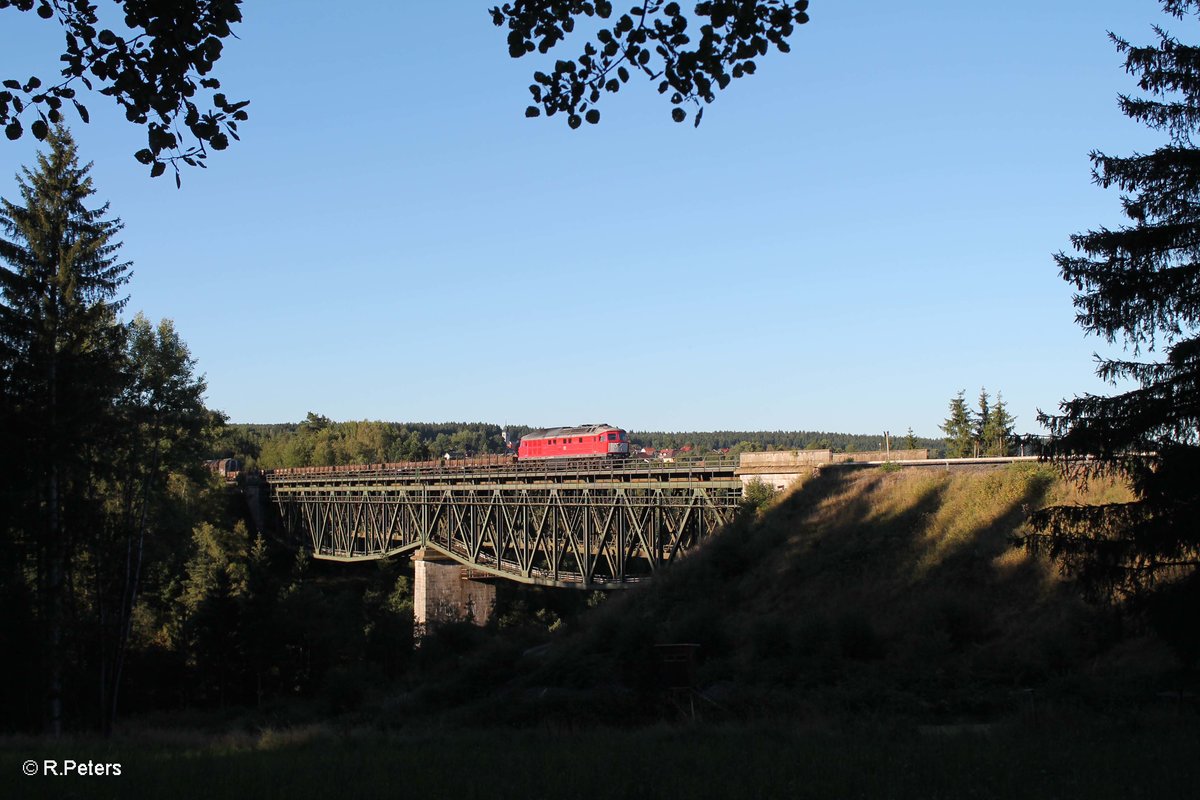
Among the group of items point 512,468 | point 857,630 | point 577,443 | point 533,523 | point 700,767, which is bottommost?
point 857,630

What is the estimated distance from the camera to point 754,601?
27.0m

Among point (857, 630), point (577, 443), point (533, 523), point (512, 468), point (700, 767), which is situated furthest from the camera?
point (577, 443)

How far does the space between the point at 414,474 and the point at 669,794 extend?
56900mm

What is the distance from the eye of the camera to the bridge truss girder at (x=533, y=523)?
1548 inches

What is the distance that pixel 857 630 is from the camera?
2030cm

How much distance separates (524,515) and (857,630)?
30.7 meters

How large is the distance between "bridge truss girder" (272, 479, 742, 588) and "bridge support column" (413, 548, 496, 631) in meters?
1.27

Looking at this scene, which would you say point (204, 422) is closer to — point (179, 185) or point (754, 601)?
point (754, 601)

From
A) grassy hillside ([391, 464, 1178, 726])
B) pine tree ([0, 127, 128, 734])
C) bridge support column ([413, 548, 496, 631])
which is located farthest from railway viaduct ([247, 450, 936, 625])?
pine tree ([0, 127, 128, 734])

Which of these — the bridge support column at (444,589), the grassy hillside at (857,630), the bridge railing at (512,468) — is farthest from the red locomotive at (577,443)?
the grassy hillside at (857,630)

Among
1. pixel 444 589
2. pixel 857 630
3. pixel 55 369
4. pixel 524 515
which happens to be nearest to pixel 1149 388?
pixel 857 630

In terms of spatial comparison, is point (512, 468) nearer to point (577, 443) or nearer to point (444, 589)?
point (444, 589)

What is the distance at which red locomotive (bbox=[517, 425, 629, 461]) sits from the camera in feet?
204

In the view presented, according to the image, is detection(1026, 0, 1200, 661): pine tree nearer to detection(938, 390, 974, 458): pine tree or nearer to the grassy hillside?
the grassy hillside
